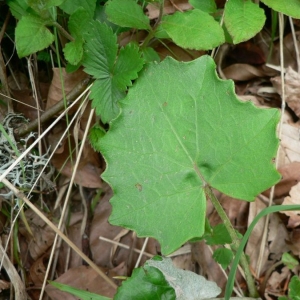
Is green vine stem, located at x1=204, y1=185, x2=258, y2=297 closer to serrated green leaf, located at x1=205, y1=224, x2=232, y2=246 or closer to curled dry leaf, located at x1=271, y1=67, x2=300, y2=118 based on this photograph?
serrated green leaf, located at x1=205, y1=224, x2=232, y2=246

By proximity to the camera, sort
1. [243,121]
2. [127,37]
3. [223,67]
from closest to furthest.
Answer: [243,121]
[127,37]
[223,67]

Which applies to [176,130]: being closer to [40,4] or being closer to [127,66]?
[127,66]

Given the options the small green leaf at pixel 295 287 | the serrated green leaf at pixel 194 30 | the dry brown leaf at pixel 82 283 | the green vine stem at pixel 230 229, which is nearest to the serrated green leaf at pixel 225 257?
the green vine stem at pixel 230 229

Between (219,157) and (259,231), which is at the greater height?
(219,157)

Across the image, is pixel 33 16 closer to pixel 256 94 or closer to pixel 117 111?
pixel 117 111

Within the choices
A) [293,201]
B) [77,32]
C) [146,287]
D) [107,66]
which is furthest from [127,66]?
[293,201]

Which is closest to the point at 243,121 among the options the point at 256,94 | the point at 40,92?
the point at 256,94

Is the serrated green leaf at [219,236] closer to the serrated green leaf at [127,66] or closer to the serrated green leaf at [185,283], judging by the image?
the serrated green leaf at [185,283]
